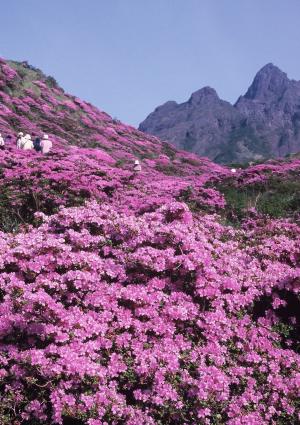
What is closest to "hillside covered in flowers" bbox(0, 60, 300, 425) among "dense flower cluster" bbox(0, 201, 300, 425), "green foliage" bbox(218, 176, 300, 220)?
"dense flower cluster" bbox(0, 201, 300, 425)

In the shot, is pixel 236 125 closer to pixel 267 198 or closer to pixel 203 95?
pixel 203 95

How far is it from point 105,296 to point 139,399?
1352 millimetres

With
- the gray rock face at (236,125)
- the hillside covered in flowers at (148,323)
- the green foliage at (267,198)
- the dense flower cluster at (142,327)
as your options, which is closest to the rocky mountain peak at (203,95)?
the gray rock face at (236,125)

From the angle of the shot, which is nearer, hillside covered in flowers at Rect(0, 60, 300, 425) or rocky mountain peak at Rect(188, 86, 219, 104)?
hillside covered in flowers at Rect(0, 60, 300, 425)

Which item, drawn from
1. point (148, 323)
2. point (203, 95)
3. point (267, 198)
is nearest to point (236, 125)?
point (203, 95)

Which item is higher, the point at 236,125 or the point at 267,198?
the point at 236,125

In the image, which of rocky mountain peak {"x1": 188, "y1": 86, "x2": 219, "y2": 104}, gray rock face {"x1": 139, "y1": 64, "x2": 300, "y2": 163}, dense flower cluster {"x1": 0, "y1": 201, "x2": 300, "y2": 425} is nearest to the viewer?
dense flower cluster {"x1": 0, "y1": 201, "x2": 300, "y2": 425}

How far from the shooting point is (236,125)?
169 meters

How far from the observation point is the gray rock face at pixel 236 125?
146138 mm

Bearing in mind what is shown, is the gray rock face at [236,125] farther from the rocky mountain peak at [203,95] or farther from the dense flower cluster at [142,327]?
the dense flower cluster at [142,327]

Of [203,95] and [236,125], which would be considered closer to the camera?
[236,125]

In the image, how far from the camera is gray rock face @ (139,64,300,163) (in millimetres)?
146138

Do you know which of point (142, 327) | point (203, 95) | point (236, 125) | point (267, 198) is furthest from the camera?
point (203, 95)

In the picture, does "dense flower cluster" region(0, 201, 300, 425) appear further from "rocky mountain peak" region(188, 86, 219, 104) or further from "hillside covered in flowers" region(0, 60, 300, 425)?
"rocky mountain peak" region(188, 86, 219, 104)
